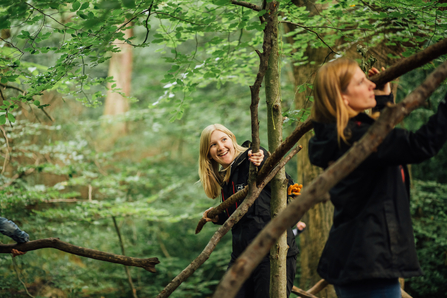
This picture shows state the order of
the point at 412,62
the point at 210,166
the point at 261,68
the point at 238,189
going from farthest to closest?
1. the point at 210,166
2. the point at 238,189
3. the point at 261,68
4. the point at 412,62

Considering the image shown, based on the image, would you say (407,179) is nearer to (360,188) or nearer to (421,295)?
(360,188)

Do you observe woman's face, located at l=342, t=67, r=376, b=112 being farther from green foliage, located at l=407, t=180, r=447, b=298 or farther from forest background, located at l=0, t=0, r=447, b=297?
green foliage, located at l=407, t=180, r=447, b=298

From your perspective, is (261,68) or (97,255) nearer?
(261,68)

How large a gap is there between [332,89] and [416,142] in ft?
1.18

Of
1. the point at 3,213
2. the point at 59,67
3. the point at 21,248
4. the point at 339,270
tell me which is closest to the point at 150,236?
the point at 3,213

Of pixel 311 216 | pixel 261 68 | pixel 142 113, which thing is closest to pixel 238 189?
pixel 261 68

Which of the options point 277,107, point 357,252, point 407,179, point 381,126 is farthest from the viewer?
point 277,107

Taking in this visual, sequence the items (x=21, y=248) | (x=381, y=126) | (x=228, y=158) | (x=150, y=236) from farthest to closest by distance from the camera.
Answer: (x=150, y=236), (x=228, y=158), (x=21, y=248), (x=381, y=126)

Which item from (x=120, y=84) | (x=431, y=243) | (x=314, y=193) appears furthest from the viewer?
(x=120, y=84)

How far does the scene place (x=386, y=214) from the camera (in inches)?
47.7

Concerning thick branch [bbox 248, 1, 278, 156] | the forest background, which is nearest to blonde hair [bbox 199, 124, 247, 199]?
the forest background

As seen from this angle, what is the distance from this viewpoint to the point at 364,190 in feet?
4.13

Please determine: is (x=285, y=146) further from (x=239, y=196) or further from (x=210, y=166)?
(x=210, y=166)

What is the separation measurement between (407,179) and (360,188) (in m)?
0.25
